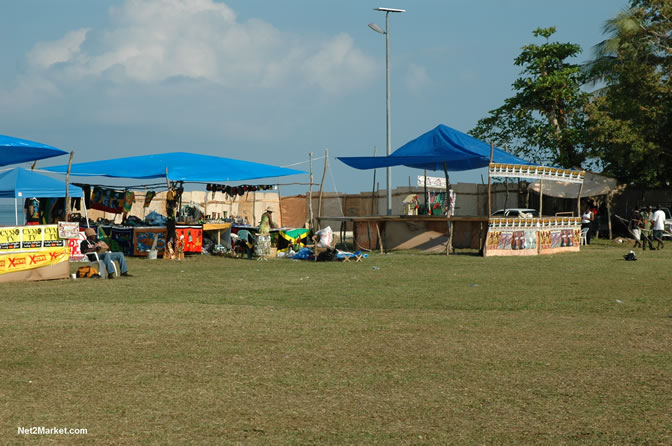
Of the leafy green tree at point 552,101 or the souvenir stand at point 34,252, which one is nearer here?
the souvenir stand at point 34,252

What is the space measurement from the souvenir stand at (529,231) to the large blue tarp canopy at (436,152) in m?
0.73

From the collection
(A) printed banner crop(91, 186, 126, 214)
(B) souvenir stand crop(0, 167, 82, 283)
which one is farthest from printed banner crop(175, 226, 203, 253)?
(B) souvenir stand crop(0, 167, 82, 283)

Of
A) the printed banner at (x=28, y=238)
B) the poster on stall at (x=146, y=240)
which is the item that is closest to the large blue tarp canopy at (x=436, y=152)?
the poster on stall at (x=146, y=240)

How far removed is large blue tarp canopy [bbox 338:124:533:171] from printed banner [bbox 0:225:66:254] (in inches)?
415

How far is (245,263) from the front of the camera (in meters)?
18.9

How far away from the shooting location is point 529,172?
22516mm

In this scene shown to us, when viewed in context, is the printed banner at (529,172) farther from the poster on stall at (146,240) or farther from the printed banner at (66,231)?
the printed banner at (66,231)

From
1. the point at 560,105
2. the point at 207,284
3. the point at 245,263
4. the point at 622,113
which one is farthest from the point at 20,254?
the point at 560,105

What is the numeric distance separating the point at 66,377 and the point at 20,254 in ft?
28.7

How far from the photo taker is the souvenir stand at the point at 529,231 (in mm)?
21594

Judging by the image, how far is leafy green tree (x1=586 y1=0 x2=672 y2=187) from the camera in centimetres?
2800

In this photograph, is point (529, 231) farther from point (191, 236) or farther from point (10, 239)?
point (10, 239)

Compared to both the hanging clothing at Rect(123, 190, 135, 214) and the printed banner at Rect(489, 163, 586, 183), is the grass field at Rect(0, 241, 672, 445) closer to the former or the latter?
the printed banner at Rect(489, 163, 586, 183)

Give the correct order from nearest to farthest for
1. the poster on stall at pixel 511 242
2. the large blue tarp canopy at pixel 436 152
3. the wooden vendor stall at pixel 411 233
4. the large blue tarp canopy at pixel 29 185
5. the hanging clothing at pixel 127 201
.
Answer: the large blue tarp canopy at pixel 29 185
the poster on stall at pixel 511 242
the hanging clothing at pixel 127 201
the large blue tarp canopy at pixel 436 152
the wooden vendor stall at pixel 411 233
